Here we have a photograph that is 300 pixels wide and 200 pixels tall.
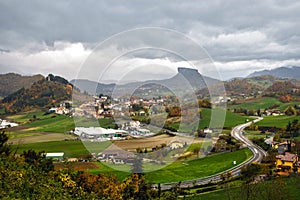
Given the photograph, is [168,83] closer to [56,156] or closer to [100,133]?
[100,133]

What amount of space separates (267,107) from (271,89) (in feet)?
171

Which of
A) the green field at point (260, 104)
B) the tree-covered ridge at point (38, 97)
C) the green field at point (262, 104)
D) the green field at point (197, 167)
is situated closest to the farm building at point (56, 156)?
the green field at point (197, 167)

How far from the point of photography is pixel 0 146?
71.4 ft

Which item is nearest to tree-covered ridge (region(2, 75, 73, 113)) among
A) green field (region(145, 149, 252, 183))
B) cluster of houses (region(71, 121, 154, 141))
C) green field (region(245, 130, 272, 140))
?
green field (region(245, 130, 272, 140))

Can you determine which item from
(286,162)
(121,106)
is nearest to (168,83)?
(121,106)

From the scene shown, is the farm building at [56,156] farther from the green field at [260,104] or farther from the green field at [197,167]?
the green field at [260,104]

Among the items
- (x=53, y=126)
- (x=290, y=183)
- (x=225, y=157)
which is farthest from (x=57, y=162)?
(x=53, y=126)

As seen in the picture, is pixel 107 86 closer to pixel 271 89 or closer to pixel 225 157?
pixel 225 157

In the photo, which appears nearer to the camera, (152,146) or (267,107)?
(152,146)

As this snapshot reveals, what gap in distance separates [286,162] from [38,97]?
84.3 metres

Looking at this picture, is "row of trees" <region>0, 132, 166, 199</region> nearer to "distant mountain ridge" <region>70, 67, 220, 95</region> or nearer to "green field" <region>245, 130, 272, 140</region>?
"distant mountain ridge" <region>70, 67, 220, 95</region>

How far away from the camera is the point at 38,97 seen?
322ft

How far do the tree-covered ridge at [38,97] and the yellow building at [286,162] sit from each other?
71.0 meters

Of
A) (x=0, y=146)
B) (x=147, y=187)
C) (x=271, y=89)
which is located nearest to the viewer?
(x=147, y=187)
